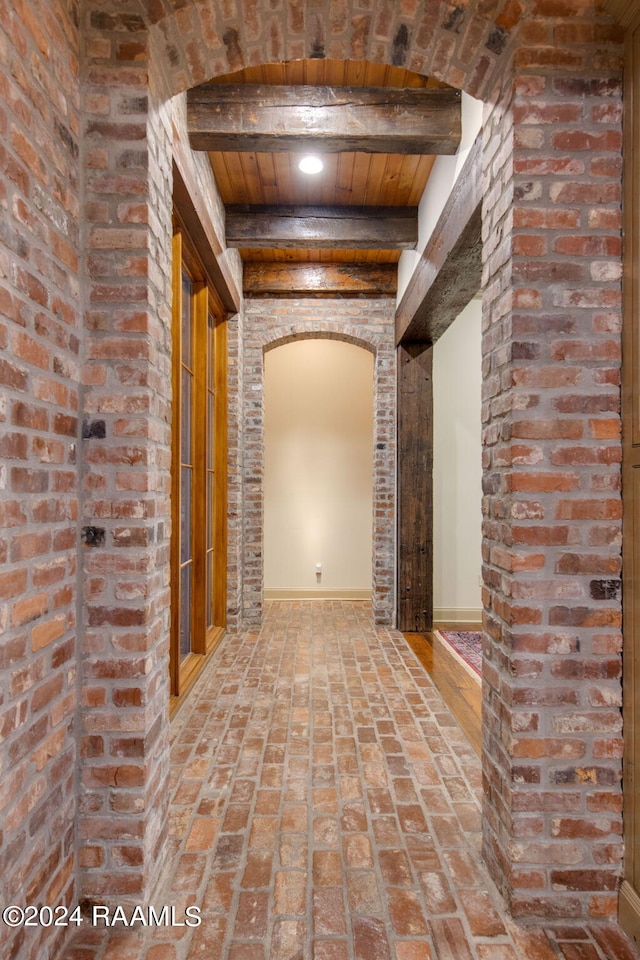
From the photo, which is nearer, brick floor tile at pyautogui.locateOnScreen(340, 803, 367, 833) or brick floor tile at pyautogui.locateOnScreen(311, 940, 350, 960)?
brick floor tile at pyautogui.locateOnScreen(311, 940, 350, 960)

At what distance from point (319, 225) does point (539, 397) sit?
2.76m

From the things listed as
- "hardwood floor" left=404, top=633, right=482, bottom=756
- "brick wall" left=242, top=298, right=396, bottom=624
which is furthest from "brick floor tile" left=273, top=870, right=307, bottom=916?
"brick wall" left=242, top=298, right=396, bottom=624

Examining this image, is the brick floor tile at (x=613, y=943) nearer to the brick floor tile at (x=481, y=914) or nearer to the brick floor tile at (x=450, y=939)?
the brick floor tile at (x=481, y=914)

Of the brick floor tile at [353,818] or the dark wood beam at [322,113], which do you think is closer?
the brick floor tile at [353,818]

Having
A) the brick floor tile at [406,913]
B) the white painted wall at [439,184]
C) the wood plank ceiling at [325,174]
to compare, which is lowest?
the brick floor tile at [406,913]

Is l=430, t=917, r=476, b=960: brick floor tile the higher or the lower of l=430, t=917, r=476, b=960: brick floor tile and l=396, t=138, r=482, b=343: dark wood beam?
the lower

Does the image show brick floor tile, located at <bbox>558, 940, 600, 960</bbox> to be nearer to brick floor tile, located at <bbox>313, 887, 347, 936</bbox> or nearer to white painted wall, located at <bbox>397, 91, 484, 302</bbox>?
brick floor tile, located at <bbox>313, 887, 347, 936</bbox>

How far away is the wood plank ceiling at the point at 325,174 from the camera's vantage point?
2.43 m

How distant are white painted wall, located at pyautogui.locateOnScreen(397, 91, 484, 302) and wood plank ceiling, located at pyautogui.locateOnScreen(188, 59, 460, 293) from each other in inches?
2.8

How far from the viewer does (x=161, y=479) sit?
63.1 inches

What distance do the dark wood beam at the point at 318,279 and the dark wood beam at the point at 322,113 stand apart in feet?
5.97

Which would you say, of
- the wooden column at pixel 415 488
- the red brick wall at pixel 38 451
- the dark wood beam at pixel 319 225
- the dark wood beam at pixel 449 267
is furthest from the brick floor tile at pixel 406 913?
the dark wood beam at pixel 319 225

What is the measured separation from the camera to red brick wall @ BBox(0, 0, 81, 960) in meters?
1.10

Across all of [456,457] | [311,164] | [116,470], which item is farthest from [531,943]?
[456,457]
